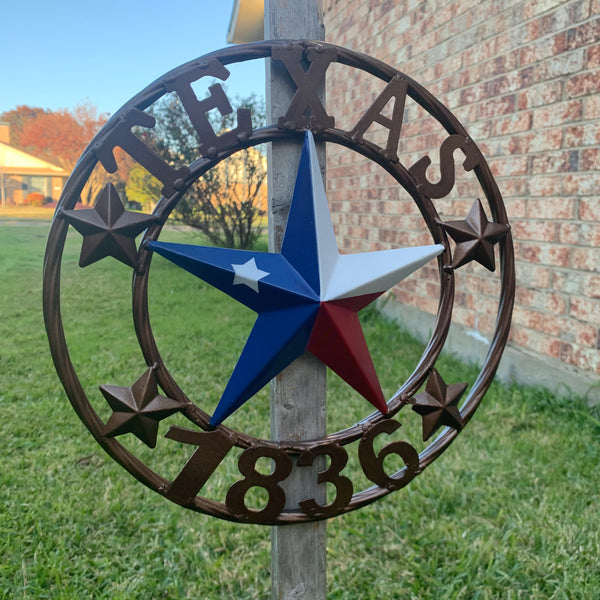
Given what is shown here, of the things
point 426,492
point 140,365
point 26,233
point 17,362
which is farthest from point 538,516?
point 26,233

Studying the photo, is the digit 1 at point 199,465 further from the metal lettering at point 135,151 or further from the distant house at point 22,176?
the distant house at point 22,176

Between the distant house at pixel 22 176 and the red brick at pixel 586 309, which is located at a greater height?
the distant house at pixel 22 176

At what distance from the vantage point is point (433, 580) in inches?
68.0

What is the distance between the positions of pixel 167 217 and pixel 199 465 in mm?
535

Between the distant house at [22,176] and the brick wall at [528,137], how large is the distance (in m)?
4.11

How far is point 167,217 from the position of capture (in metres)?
1.08

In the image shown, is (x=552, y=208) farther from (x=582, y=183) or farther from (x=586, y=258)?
(x=586, y=258)

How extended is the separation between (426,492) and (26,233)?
5.61 metres

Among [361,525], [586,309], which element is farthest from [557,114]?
[361,525]

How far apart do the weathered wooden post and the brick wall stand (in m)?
1.78

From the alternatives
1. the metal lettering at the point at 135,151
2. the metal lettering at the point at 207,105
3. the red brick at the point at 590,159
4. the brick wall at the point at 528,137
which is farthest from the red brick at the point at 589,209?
the metal lettering at the point at 135,151

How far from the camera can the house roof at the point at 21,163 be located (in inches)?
230

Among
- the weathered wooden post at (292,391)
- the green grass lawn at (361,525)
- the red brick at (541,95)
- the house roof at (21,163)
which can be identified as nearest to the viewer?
the weathered wooden post at (292,391)

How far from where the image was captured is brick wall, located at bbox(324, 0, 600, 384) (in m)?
2.48
